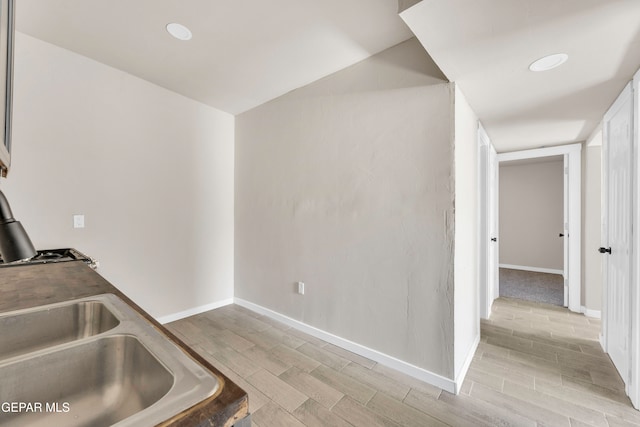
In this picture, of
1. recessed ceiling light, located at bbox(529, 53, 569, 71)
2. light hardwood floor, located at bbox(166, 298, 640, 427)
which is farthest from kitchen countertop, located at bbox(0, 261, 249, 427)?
recessed ceiling light, located at bbox(529, 53, 569, 71)

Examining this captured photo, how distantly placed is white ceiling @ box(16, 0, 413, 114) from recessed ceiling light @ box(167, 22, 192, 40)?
4 centimetres

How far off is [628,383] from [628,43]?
212 centimetres

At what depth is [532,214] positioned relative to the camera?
5938mm

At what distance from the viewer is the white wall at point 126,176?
215 cm

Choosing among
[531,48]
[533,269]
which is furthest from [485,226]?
[533,269]

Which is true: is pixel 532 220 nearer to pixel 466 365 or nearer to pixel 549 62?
pixel 466 365

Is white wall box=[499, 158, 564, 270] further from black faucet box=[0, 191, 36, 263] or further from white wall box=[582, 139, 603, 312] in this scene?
black faucet box=[0, 191, 36, 263]

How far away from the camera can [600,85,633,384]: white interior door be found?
189 cm

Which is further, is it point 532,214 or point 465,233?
point 532,214

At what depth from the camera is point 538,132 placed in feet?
9.96

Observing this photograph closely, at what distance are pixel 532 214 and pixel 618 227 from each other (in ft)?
14.7

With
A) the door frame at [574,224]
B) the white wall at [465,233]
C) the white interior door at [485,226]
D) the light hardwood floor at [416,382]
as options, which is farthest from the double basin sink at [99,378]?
the door frame at [574,224]

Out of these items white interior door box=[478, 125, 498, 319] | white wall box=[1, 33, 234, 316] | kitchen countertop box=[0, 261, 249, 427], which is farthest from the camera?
white interior door box=[478, 125, 498, 319]

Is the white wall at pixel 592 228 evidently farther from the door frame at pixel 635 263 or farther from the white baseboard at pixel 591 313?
the door frame at pixel 635 263
